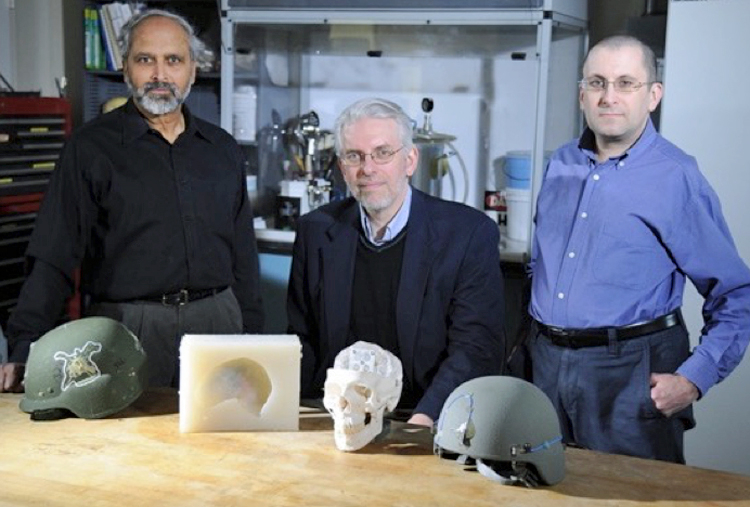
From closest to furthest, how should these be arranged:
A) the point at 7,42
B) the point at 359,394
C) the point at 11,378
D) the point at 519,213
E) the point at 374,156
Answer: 1. the point at 359,394
2. the point at 11,378
3. the point at 374,156
4. the point at 519,213
5. the point at 7,42

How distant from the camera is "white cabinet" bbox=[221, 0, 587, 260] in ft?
13.7

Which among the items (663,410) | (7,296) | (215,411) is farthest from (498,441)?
(7,296)

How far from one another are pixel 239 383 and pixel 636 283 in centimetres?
100

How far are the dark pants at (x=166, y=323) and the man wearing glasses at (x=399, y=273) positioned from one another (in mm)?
425

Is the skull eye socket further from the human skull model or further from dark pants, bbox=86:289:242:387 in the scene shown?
dark pants, bbox=86:289:242:387

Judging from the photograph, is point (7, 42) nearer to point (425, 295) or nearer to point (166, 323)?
point (166, 323)

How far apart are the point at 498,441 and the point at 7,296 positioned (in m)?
2.87

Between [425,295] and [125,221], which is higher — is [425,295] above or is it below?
below

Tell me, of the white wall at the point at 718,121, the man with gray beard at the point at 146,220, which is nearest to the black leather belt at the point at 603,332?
the white wall at the point at 718,121

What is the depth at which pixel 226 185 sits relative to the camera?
3033 mm

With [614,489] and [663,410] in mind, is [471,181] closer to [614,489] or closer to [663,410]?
[663,410]

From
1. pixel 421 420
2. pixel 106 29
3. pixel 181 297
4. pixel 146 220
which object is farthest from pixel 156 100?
pixel 106 29

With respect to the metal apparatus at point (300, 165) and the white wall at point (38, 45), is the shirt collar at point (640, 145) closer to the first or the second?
the metal apparatus at point (300, 165)

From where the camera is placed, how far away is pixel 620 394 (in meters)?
2.54
